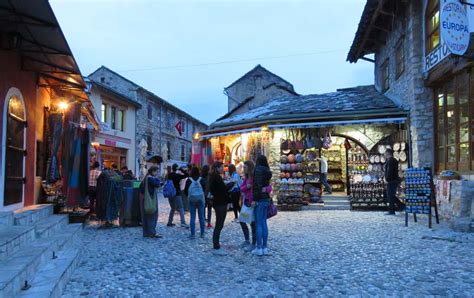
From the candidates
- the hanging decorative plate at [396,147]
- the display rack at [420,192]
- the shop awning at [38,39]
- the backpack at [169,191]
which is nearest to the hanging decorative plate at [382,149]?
the hanging decorative plate at [396,147]

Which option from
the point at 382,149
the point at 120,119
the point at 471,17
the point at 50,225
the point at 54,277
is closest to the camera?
the point at 54,277

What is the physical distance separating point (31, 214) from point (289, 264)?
164 inches

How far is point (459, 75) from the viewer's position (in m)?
8.82

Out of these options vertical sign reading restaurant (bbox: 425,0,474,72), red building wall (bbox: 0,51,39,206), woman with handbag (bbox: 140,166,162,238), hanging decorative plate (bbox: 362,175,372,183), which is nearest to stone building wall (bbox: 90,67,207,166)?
hanging decorative plate (bbox: 362,175,372,183)

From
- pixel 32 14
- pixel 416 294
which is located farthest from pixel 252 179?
pixel 32 14

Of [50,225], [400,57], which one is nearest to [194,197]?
[50,225]

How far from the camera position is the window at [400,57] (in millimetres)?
12008

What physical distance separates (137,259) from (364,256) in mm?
3385

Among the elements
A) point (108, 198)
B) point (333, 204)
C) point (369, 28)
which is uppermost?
point (369, 28)

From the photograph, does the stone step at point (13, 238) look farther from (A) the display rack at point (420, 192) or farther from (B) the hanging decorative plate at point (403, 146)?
(B) the hanging decorative plate at point (403, 146)

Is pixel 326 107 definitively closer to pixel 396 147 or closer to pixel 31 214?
pixel 396 147

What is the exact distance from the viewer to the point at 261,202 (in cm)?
617

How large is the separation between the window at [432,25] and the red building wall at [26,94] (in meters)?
9.21

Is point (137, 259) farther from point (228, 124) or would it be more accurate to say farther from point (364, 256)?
point (228, 124)
